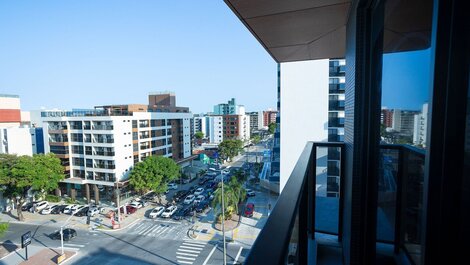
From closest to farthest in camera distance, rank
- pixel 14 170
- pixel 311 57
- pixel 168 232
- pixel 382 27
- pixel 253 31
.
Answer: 1. pixel 382 27
2. pixel 253 31
3. pixel 311 57
4. pixel 168 232
5. pixel 14 170

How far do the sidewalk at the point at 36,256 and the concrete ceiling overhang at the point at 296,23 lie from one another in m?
13.5

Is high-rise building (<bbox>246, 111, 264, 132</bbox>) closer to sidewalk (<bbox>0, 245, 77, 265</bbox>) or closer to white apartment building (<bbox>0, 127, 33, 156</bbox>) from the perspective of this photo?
white apartment building (<bbox>0, 127, 33, 156</bbox>)

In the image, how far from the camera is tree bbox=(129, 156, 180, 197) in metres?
17.6

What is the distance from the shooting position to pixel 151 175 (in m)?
17.7

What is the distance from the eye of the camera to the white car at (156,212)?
53.3 feet

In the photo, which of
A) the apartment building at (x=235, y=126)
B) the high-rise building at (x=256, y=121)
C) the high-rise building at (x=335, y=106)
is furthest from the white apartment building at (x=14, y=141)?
the high-rise building at (x=256, y=121)

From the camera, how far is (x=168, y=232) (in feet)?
46.9

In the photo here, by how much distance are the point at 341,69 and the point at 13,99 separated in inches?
1077

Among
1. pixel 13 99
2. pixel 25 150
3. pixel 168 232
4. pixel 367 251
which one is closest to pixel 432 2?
pixel 367 251

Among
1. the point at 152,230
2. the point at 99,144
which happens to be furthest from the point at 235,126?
the point at 152,230

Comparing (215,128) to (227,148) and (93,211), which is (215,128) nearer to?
(227,148)

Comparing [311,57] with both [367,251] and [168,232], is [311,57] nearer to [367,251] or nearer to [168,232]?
[367,251]

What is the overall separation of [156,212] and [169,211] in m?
0.83

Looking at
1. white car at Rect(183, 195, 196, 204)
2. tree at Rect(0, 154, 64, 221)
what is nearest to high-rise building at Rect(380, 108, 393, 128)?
white car at Rect(183, 195, 196, 204)
